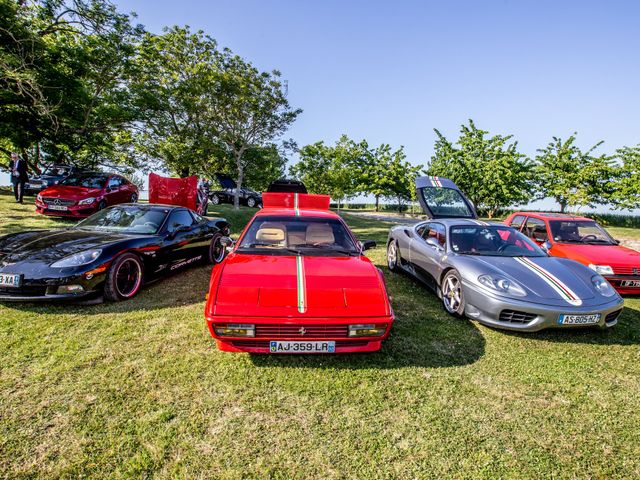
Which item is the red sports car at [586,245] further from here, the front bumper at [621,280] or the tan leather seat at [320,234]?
the tan leather seat at [320,234]

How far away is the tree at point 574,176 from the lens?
25.1m

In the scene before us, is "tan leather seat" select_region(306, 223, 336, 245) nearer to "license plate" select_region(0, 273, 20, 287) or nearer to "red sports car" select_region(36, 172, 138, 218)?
"license plate" select_region(0, 273, 20, 287)

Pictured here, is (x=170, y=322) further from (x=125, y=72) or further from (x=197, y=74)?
(x=197, y=74)

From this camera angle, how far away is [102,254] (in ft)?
14.3

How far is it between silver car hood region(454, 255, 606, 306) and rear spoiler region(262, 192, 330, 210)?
2516 millimetres

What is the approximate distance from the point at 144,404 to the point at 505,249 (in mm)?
5019

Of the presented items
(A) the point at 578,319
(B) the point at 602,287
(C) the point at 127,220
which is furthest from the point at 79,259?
(B) the point at 602,287

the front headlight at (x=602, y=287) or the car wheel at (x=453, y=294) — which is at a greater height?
the front headlight at (x=602, y=287)

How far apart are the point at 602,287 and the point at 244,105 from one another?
1690cm

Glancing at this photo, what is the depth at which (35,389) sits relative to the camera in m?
2.62

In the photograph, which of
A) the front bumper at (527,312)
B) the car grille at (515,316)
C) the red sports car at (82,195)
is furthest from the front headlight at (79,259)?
the red sports car at (82,195)

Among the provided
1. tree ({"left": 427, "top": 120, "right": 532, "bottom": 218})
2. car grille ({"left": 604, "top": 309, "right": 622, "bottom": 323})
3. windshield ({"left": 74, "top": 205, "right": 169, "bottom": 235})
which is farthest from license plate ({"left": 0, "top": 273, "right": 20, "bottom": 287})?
tree ({"left": 427, "top": 120, "right": 532, "bottom": 218})

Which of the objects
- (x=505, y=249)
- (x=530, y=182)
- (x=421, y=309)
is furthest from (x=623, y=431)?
(x=530, y=182)

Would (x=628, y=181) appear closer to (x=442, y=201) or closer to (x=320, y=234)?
(x=442, y=201)
